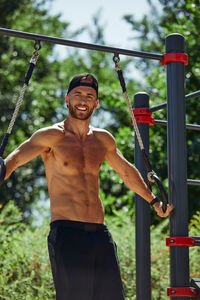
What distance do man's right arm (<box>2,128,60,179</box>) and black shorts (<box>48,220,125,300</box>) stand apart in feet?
1.27

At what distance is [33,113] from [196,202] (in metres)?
7.41

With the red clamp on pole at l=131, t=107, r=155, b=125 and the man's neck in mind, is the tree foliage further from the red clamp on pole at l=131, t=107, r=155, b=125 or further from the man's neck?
the man's neck

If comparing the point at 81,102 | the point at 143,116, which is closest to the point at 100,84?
the point at 143,116

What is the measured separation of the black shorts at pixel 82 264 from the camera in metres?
2.77

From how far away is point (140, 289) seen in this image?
142 inches

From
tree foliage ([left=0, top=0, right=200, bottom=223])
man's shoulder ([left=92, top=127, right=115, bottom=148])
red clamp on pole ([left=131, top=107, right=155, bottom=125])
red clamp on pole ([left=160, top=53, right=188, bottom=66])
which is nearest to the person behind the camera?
man's shoulder ([left=92, top=127, right=115, bottom=148])

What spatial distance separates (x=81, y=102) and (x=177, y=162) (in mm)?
685

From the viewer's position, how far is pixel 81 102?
307 centimetres

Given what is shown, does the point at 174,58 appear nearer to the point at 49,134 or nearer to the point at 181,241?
the point at 49,134

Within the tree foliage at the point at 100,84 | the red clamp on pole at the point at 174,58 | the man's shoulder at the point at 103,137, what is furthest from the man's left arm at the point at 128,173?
the tree foliage at the point at 100,84

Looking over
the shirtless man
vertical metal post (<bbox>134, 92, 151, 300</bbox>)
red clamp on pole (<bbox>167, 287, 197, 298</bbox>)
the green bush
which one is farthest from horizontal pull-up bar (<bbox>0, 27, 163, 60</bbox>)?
the green bush

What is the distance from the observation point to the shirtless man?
2.79m

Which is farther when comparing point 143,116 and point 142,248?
point 143,116

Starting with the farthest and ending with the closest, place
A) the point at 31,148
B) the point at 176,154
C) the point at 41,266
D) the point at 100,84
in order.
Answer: the point at 100,84
the point at 41,266
the point at 176,154
the point at 31,148
